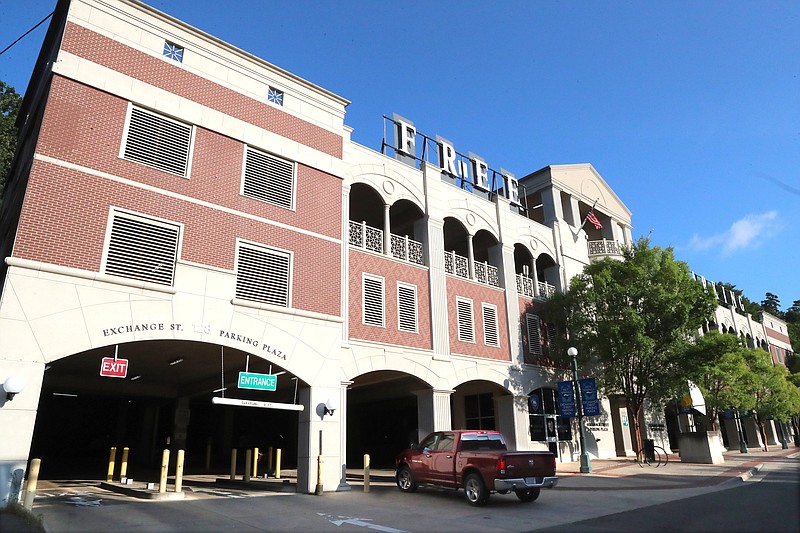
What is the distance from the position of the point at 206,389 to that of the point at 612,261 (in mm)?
21382

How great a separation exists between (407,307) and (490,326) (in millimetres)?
5461

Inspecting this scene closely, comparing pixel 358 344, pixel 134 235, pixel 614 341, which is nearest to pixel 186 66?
pixel 134 235

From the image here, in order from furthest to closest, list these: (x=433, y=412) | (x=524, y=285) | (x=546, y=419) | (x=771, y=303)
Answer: (x=771, y=303) → (x=524, y=285) → (x=546, y=419) → (x=433, y=412)

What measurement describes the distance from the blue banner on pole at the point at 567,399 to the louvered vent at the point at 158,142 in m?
17.3

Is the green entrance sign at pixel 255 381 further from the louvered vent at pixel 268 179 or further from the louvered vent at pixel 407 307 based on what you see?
the louvered vent at pixel 407 307

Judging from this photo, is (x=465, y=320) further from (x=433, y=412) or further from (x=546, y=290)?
(x=546, y=290)

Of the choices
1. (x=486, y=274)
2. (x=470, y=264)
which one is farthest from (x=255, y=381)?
→ (x=486, y=274)

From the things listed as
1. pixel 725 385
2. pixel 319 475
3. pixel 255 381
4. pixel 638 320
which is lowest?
pixel 319 475

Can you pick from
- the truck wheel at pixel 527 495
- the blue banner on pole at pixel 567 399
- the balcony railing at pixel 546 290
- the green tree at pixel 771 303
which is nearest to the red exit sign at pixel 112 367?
the truck wheel at pixel 527 495

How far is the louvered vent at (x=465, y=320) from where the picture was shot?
80.3 feet

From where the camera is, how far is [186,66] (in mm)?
17000

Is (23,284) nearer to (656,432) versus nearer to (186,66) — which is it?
(186,66)

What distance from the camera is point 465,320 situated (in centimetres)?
2480

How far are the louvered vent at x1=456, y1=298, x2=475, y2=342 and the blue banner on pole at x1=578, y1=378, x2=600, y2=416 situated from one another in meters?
5.21
